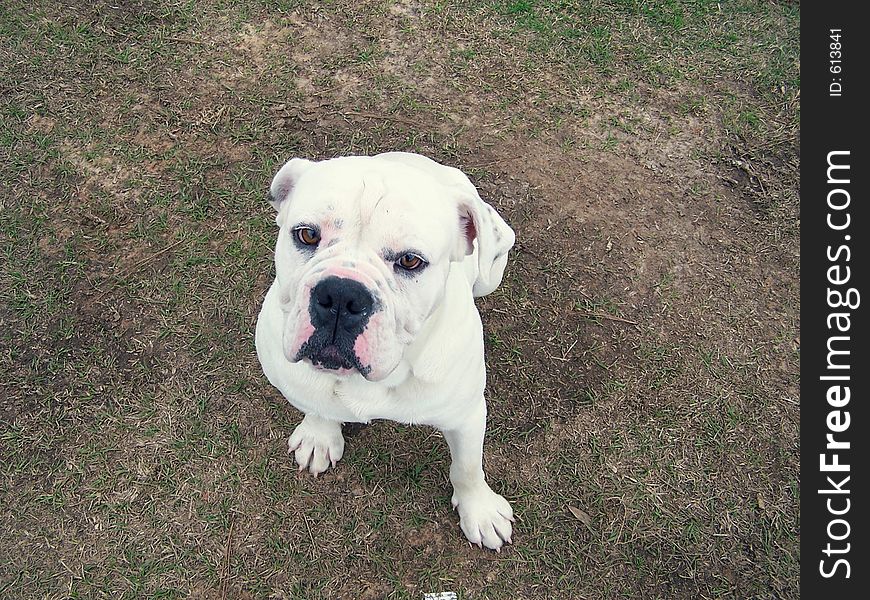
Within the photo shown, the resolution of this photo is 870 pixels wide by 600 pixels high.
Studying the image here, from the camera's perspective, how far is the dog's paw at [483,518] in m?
3.17

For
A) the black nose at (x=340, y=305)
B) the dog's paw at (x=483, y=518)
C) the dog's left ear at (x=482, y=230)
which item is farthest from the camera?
the dog's paw at (x=483, y=518)

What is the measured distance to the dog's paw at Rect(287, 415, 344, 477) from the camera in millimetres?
3295

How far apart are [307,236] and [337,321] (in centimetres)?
30

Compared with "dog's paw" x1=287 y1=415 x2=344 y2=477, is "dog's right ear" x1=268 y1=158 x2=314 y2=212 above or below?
above

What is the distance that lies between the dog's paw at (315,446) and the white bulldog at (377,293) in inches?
26.5

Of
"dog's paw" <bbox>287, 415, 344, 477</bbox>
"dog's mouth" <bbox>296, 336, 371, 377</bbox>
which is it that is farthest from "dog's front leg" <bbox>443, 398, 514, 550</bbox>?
"dog's mouth" <bbox>296, 336, 371, 377</bbox>

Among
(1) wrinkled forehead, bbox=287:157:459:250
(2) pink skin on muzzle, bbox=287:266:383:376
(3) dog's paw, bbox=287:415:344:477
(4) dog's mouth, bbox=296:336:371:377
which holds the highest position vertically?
Result: (1) wrinkled forehead, bbox=287:157:459:250

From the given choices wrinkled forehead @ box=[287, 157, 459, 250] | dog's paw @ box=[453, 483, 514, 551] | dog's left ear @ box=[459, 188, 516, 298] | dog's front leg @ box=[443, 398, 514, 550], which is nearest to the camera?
wrinkled forehead @ box=[287, 157, 459, 250]

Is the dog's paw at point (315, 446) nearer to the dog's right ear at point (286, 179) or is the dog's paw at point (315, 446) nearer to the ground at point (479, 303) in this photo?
the ground at point (479, 303)

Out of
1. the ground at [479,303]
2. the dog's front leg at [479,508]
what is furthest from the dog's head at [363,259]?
the ground at [479,303]

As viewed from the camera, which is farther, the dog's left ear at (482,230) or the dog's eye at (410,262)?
the dog's left ear at (482,230)

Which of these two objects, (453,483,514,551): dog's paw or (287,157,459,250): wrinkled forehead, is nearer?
(287,157,459,250): wrinkled forehead

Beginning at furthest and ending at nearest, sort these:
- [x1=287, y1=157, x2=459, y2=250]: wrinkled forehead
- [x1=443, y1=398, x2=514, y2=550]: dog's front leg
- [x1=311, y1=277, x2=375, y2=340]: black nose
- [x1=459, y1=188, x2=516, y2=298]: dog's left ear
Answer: [x1=443, y1=398, x2=514, y2=550]: dog's front leg < [x1=459, y1=188, x2=516, y2=298]: dog's left ear < [x1=287, y1=157, x2=459, y2=250]: wrinkled forehead < [x1=311, y1=277, x2=375, y2=340]: black nose

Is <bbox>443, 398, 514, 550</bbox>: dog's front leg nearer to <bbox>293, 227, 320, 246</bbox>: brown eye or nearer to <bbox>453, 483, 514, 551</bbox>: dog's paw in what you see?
<bbox>453, 483, 514, 551</bbox>: dog's paw
